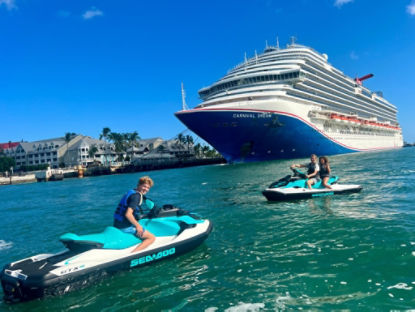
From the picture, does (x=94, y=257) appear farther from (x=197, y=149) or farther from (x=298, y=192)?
(x=197, y=149)

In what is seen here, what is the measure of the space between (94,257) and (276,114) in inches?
1226

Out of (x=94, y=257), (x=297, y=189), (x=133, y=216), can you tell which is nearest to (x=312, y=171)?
(x=297, y=189)

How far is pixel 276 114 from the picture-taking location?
3384 centimetres

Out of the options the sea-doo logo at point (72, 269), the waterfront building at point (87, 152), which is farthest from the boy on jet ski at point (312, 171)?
the waterfront building at point (87, 152)

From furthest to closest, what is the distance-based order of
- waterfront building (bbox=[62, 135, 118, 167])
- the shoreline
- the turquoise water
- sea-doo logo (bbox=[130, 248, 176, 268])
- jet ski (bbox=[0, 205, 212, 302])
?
waterfront building (bbox=[62, 135, 118, 167]) → the shoreline → sea-doo logo (bbox=[130, 248, 176, 268]) → jet ski (bbox=[0, 205, 212, 302]) → the turquoise water

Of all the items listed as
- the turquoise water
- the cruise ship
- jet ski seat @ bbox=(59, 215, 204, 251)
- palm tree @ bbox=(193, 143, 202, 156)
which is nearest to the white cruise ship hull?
the cruise ship

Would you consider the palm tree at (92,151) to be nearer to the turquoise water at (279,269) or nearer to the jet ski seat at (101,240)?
the turquoise water at (279,269)

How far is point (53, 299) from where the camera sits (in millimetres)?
4656

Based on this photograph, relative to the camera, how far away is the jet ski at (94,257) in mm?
4547

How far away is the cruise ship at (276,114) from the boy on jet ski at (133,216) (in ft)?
89.5

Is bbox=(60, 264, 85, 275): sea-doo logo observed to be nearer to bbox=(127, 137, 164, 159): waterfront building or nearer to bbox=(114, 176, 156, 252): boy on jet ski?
bbox=(114, 176, 156, 252): boy on jet ski

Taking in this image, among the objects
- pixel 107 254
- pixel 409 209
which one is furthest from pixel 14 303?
pixel 409 209

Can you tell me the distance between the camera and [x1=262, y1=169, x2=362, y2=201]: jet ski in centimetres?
1102

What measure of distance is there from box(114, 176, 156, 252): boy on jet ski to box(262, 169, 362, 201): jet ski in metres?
6.36
